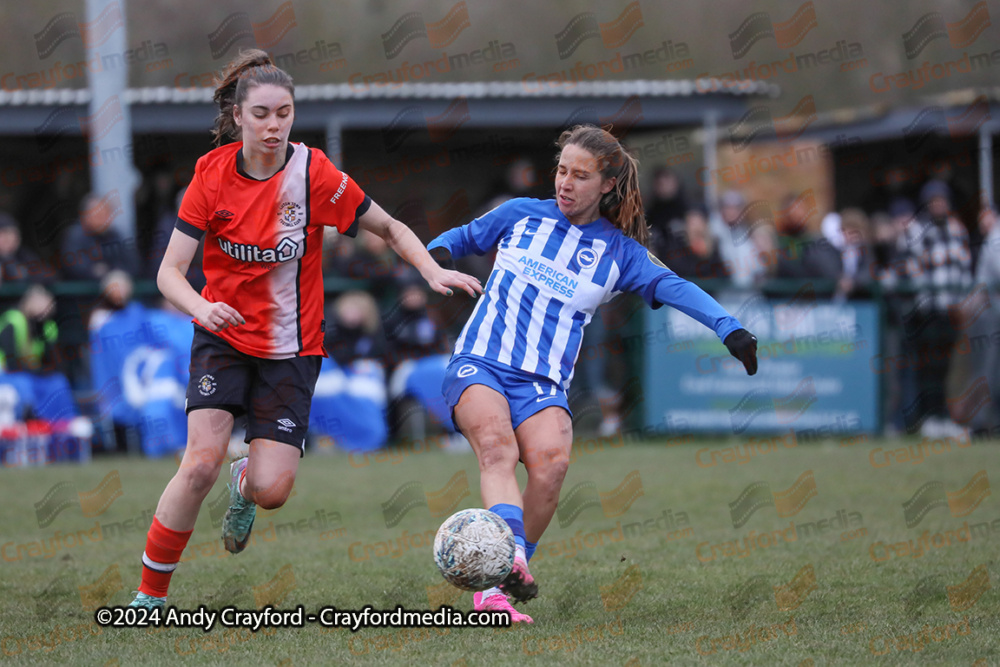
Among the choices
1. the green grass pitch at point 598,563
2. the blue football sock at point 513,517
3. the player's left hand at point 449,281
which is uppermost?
the player's left hand at point 449,281

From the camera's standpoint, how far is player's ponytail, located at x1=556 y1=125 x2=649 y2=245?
4.80 m

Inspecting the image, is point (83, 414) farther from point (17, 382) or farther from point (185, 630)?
point (185, 630)

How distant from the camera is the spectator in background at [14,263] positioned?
1084 cm

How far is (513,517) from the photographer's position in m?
4.45

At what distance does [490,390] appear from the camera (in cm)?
466

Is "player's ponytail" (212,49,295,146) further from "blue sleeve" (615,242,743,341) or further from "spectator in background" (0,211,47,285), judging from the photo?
"spectator in background" (0,211,47,285)

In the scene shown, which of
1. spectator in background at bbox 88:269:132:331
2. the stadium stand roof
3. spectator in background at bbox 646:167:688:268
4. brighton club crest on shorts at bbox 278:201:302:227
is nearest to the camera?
brighton club crest on shorts at bbox 278:201:302:227

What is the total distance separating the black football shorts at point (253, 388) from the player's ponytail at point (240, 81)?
2.68 feet

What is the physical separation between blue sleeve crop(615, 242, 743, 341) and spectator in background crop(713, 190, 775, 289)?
7.72 m

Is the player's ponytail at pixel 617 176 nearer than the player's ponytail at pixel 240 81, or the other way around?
the player's ponytail at pixel 240 81

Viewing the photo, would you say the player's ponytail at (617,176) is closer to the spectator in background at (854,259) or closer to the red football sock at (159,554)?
the red football sock at (159,554)

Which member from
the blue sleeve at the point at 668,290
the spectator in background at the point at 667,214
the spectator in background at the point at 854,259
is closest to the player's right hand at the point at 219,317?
the blue sleeve at the point at 668,290

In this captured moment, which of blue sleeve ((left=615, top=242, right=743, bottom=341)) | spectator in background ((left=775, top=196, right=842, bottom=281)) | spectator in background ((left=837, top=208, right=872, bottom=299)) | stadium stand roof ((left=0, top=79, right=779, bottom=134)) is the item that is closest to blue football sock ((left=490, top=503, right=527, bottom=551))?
blue sleeve ((left=615, top=242, right=743, bottom=341))

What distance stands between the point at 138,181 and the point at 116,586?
9.27m
